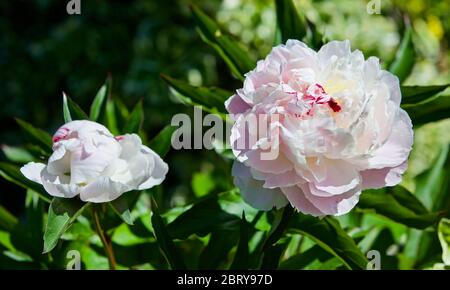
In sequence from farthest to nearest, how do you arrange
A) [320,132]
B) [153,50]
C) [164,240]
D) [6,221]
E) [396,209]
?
[153,50] < [6,221] < [396,209] < [164,240] < [320,132]

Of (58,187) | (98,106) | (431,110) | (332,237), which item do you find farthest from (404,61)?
(58,187)

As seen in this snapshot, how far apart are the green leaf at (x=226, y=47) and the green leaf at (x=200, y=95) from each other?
5cm

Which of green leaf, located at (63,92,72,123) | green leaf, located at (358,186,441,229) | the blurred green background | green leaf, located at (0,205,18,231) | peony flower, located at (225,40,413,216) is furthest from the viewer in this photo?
the blurred green background

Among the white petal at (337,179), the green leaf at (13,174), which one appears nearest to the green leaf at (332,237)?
the white petal at (337,179)

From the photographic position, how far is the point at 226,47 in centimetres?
105

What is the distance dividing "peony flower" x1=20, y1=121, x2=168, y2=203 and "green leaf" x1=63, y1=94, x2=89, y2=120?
0.09 meters

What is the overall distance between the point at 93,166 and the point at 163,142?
0.68 feet

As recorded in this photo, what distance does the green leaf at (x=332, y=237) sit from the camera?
86cm

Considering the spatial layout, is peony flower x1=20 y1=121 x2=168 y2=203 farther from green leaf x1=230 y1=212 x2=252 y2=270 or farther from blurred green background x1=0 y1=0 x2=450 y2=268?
blurred green background x1=0 y1=0 x2=450 y2=268

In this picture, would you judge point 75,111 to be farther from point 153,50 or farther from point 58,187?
point 153,50

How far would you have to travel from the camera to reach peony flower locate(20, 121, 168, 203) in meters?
0.78

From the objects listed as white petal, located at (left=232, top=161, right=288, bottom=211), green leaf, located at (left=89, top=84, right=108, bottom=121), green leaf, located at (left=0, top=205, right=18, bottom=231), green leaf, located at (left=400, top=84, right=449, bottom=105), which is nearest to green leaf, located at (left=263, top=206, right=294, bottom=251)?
white petal, located at (left=232, top=161, right=288, bottom=211)

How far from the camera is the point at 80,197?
0.79m
